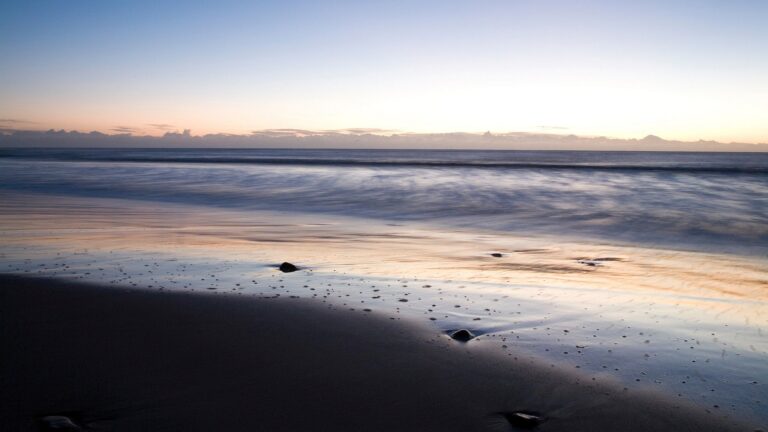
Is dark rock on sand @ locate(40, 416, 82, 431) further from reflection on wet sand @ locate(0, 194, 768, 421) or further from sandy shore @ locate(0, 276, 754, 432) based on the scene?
reflection on wet sand @ locate(0, 194, 768, 421)

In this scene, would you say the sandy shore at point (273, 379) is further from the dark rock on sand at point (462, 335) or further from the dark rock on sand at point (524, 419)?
the dark rock on sand at point (462, 335)

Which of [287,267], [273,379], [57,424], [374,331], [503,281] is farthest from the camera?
[287,267]

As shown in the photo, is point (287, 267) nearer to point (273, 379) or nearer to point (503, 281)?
point (503, 281)

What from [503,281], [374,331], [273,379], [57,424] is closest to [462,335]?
[374,331]

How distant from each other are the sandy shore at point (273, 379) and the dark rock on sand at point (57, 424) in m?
0.05

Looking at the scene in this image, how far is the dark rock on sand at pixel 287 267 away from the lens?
6500mm

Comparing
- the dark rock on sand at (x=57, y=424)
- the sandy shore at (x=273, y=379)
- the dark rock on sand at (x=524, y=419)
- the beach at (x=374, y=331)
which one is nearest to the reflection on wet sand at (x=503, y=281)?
the beach at (x=374, y=331)

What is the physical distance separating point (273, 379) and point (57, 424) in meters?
1.16

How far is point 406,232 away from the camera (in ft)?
36.1

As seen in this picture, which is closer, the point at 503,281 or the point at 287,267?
the point at 503,281

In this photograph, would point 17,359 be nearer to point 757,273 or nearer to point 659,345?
point 659,345

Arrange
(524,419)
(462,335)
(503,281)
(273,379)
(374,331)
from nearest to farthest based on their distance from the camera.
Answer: (524,419), (273,379), (462,335), (374,331), (503,281)

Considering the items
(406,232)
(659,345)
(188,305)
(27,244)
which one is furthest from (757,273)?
(27,244)

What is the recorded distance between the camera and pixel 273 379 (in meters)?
3.37
